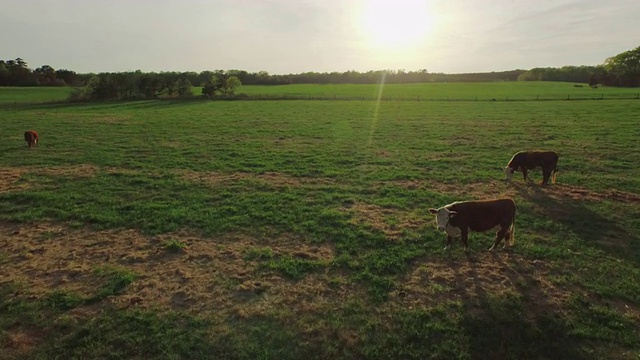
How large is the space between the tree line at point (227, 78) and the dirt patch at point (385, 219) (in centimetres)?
5975

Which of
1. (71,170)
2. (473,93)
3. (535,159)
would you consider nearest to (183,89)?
(71,170)

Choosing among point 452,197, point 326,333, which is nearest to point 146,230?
point 326,333

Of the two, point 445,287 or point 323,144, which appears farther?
point 323,144

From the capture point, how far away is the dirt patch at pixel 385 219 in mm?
9404

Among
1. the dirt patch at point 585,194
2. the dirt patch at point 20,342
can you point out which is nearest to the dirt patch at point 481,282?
the dirt patch at point 585,194

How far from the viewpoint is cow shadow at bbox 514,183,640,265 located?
837 cm

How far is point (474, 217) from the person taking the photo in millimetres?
7742

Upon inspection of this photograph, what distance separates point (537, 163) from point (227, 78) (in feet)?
211

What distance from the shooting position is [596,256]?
797 cm

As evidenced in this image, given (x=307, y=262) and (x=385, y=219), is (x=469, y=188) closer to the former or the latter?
(x=385, y=219)

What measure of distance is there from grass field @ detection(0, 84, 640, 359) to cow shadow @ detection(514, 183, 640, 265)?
6 cm

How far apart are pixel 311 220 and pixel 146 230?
4.15m

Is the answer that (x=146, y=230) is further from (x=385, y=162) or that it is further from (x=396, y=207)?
(x=385, y=162)

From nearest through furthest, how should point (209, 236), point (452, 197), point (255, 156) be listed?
point (209, 236) < point (452, 197) < point (255, 156)
